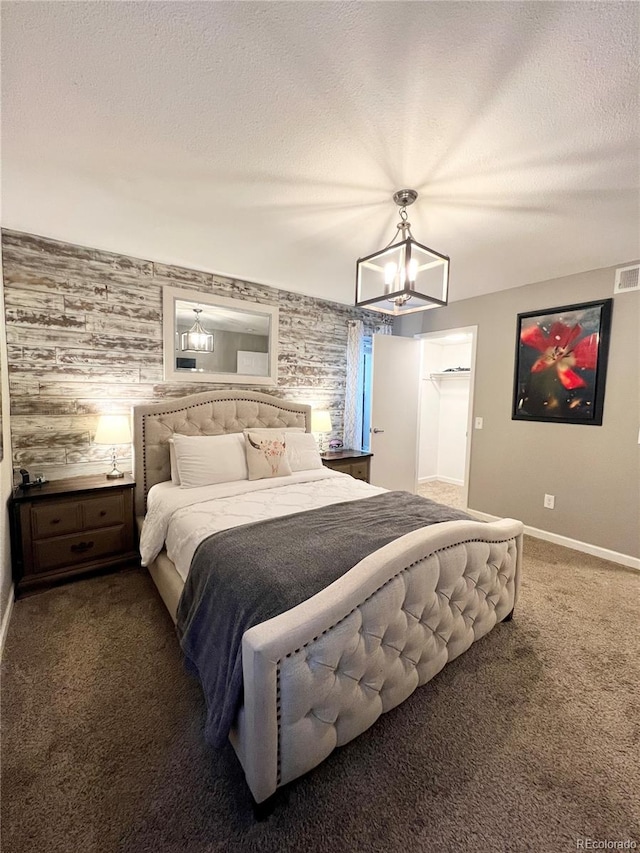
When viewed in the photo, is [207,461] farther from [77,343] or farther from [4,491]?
[77,343]

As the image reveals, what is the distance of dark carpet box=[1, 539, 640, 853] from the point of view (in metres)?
1.09

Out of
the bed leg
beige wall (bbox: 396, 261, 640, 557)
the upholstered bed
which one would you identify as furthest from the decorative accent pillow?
beige wall (bbox: 396, 261, 640, 557)

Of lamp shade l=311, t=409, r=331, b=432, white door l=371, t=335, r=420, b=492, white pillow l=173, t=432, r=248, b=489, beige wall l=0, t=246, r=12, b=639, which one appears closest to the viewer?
beige wall l=0, t=246, r=12, b=639

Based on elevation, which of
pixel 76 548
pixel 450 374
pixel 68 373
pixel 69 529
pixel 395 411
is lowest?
pixel 76 548

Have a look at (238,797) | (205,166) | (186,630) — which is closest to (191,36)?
(205,166)

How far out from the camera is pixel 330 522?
1.86 m

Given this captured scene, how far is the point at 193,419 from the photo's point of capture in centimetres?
309

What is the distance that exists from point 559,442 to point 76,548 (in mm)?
4175

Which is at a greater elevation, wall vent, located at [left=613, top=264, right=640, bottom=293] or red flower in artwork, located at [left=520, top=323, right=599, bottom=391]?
wall vent, located at [left=613, top=264, right=640, bottom=293]

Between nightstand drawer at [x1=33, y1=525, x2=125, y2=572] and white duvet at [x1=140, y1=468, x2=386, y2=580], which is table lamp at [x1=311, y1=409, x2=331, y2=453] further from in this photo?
nightstand drawer at [x1=33, y1=525, x2=125, y2=572]

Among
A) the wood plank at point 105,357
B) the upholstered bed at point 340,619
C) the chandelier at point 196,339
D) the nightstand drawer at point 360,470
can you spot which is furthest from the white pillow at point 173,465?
the nightstand drawer at point 360,470

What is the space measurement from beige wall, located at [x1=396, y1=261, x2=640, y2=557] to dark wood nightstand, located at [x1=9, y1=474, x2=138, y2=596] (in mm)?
3592

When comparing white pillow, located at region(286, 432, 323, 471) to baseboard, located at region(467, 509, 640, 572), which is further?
white pillow, located at region(286, 432, 323, 471)

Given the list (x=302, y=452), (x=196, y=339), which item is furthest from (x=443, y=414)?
(x=196, y=339)
